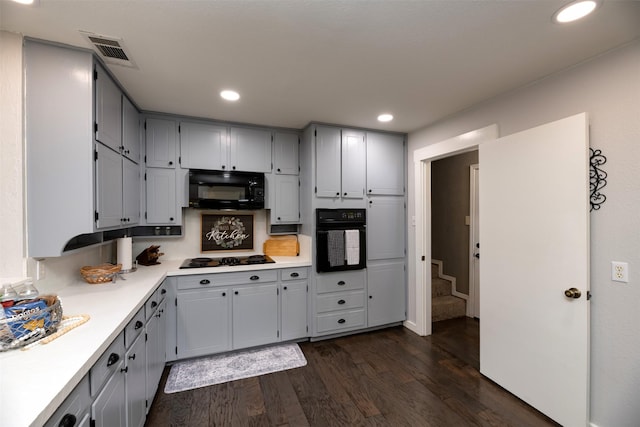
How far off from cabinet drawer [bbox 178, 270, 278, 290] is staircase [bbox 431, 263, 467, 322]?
234 centimetres

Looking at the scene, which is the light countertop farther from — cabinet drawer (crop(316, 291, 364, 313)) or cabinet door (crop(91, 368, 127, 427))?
cabinet drawer (crop(316, 291, 364, 313))

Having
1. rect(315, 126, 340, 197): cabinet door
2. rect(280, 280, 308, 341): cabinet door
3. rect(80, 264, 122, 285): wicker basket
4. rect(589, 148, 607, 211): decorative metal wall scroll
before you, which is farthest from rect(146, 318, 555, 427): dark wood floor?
rect(315, 126, 340, 197): cabinet door

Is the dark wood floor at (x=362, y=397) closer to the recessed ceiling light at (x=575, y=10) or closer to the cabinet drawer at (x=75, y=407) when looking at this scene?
the cabinet drawer at (x=75, y=407)

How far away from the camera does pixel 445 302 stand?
148 inches

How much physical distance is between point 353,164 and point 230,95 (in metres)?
1.55

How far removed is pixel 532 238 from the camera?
2.02 m

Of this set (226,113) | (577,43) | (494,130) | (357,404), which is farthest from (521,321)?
(226,113)

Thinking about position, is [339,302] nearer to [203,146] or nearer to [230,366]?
[230,366]

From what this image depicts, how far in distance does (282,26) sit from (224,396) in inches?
105

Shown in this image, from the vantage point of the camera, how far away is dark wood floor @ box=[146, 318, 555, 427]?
1.92m

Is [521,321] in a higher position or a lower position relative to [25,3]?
lower

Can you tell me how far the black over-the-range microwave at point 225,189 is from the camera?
9.44 feet

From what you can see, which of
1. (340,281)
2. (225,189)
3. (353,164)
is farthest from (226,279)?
(353,164)

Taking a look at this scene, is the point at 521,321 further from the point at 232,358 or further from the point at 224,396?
the point at 232,358
